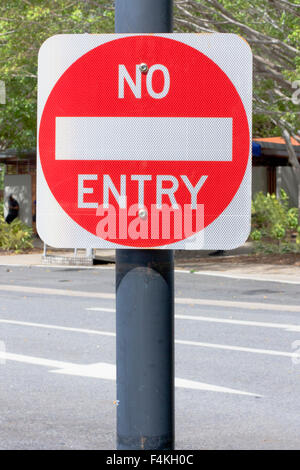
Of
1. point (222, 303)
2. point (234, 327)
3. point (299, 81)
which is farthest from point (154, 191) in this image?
point (299, 81)

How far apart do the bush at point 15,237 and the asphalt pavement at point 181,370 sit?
13.1 metres

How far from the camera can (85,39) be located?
8.39 feet

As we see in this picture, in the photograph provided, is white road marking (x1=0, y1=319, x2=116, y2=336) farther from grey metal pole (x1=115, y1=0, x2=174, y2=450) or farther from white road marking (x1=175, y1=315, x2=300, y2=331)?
grey metal pole (x1=115, y1=0, x2=174, y2=450)

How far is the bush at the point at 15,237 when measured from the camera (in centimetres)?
2873

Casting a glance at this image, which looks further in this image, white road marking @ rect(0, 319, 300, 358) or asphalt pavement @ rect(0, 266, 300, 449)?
white road marking @ rect(0, 319, 300, 358)

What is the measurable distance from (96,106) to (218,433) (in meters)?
4.22

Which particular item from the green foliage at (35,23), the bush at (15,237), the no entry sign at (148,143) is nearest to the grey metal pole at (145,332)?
the no entry sign at (148,143)

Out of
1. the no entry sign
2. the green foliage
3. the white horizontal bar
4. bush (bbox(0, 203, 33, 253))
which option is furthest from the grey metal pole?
bush (bbox(0, 203, 33, 253))

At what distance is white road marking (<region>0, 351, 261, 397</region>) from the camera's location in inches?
306

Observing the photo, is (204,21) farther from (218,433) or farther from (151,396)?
(151,396)

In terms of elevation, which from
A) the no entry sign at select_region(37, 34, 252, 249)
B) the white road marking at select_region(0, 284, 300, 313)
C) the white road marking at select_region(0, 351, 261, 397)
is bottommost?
the white road marking at select_region(0, 284, 300, 313)

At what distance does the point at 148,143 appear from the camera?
2506mm

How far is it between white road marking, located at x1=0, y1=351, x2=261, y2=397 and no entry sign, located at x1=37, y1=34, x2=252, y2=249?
5260mm

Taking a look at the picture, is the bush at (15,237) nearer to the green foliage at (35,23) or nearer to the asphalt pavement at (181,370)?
the green foliage at (35,23)
